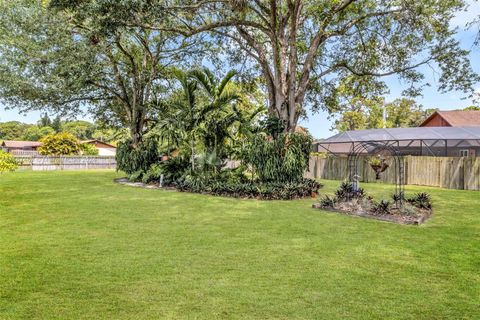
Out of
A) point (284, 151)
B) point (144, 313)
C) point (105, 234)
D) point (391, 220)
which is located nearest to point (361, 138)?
point (284, 151)

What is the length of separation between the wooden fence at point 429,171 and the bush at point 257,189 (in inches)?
95.4

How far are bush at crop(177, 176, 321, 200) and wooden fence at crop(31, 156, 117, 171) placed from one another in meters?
18.1

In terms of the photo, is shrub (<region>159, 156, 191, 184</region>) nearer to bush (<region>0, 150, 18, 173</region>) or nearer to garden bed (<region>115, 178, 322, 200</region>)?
garden bed (<region>115, 178, 322, 200</region>)

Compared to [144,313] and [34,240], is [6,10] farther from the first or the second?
[144,313]

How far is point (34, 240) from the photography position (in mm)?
4828

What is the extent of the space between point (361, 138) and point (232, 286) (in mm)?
16659

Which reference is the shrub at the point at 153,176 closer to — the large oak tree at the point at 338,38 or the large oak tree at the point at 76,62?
Answer: the large oak tree at the point at 76,62

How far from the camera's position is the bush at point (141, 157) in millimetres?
14711

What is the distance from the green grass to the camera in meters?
2.82

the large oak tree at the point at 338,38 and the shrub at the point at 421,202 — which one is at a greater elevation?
the large oak tree at the point at 338,38

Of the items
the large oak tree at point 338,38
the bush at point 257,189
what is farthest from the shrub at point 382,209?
the large oak tree at point 338,38

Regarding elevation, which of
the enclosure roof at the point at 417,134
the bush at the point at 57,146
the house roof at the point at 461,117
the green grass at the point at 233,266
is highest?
the house roof at the point at 461,117

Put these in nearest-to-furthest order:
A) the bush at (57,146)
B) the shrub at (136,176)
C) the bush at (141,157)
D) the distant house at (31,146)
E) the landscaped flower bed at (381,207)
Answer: the landscaped flower bed at (381,207), the shrub at (136,176), the bush at (141,157), the bush at (57,146), the distant house at (31,146)

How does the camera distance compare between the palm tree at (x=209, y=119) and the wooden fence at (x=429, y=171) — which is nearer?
the palm tree at (x=209, y=119)
